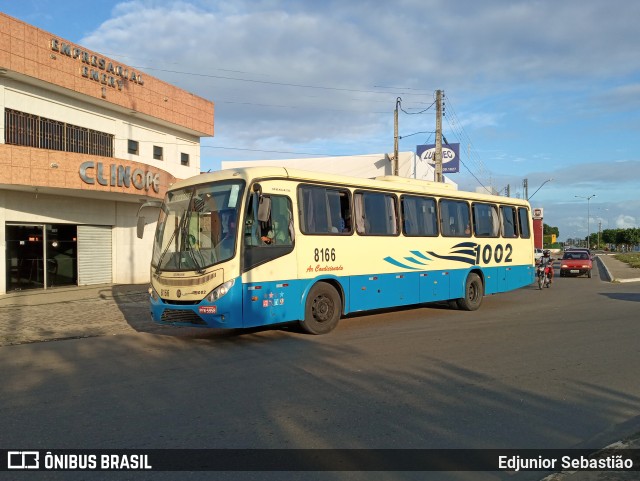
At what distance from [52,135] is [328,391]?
17.4 m

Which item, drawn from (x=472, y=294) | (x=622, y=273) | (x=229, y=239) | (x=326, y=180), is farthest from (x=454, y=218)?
(x=622, y=273)

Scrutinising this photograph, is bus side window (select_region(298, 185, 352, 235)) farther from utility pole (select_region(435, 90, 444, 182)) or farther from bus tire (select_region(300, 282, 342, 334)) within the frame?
utility pole (select_region(435, 90, 444, 182))

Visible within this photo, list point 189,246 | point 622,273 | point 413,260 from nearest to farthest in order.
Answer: point 189,246
point 413,260
point 622,273

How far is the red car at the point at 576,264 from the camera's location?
29792 millimetres

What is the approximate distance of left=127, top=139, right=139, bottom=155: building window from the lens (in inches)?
922

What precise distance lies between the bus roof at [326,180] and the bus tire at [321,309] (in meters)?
2.19

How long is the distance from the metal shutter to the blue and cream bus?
1295 cm

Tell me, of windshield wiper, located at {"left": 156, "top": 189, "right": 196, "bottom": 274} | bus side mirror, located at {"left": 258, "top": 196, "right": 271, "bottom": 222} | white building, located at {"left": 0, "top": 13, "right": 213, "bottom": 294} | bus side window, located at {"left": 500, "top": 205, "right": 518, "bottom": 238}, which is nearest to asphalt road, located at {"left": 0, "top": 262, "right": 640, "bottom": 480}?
windshield wiper, located at {"left": 156, "top": 189, "right": 196, "bottom": 274}

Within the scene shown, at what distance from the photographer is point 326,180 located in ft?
36.0

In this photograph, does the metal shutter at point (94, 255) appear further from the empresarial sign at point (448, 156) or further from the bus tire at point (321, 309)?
the empresarial sign at point (448, 156)

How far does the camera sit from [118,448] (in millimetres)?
4672

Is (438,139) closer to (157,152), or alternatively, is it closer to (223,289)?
(157,152)

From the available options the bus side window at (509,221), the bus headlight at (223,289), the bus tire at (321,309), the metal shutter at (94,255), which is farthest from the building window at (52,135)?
the bus side window at (509,221)

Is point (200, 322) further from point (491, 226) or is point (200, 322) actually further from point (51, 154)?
point (51, 154)
